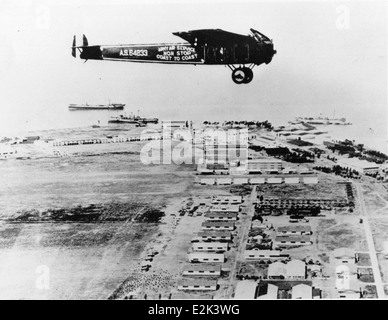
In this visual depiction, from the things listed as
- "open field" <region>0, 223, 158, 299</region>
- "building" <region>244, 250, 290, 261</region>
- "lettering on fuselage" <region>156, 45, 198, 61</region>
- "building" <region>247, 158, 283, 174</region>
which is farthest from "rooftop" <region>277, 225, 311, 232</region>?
"lettering on fuselage" <region>156, 45, 198, 61</region>

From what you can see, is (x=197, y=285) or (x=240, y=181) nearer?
(x=197, y=285)

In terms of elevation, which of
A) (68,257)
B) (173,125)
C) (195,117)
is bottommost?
(68,257)

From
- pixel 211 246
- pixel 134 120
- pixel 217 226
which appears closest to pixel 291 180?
pixel 217 226

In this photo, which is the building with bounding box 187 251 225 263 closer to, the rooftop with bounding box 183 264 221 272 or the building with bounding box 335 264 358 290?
the rooftop with bounding box 183 264 221 272

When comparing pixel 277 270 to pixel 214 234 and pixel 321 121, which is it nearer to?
pixel 214 234

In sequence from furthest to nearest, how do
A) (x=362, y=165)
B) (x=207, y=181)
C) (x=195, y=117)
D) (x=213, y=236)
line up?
(x=362, y=165)
(x=207, y=181)
(x=195, y=117)
(x=213, y=236)

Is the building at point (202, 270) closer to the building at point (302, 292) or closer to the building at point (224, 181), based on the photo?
the building at point (302, 292)

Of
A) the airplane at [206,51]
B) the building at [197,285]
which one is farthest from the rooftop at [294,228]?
the airplane at [206,51]
